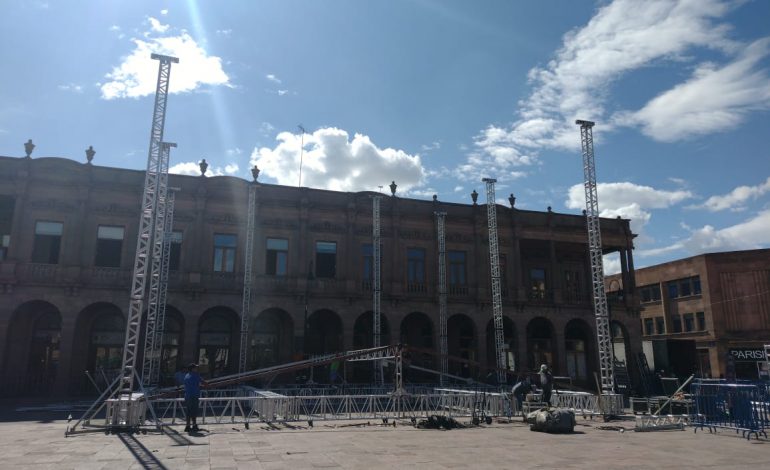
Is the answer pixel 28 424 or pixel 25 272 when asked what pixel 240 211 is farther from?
pixel 28 424

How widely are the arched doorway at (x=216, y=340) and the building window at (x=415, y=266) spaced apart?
40.5 ft

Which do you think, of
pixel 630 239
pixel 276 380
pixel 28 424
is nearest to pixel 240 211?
pixel 276 380

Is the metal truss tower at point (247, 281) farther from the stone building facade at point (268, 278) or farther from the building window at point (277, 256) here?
the building window at point (277, 256)

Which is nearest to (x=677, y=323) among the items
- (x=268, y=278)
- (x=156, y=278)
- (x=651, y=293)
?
(x=651, y=293)

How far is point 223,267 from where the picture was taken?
3509 centimetres

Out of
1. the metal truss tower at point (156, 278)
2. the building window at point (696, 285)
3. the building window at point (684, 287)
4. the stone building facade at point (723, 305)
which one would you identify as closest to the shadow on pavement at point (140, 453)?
the metal truss tower at point (156, 278)

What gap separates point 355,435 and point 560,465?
677 centimetres

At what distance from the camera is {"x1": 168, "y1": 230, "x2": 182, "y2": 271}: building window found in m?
34.1

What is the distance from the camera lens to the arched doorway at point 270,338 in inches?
1395

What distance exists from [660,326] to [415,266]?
32100mm

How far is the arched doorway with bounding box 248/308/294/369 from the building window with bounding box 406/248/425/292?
9165 mm

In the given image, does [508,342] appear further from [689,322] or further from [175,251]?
[175,251]

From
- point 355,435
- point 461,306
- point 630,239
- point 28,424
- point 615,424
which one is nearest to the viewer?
point 355,435

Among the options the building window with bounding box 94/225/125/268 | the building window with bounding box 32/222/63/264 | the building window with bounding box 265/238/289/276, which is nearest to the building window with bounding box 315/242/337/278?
the building window with bounding box 265/238/289/276
